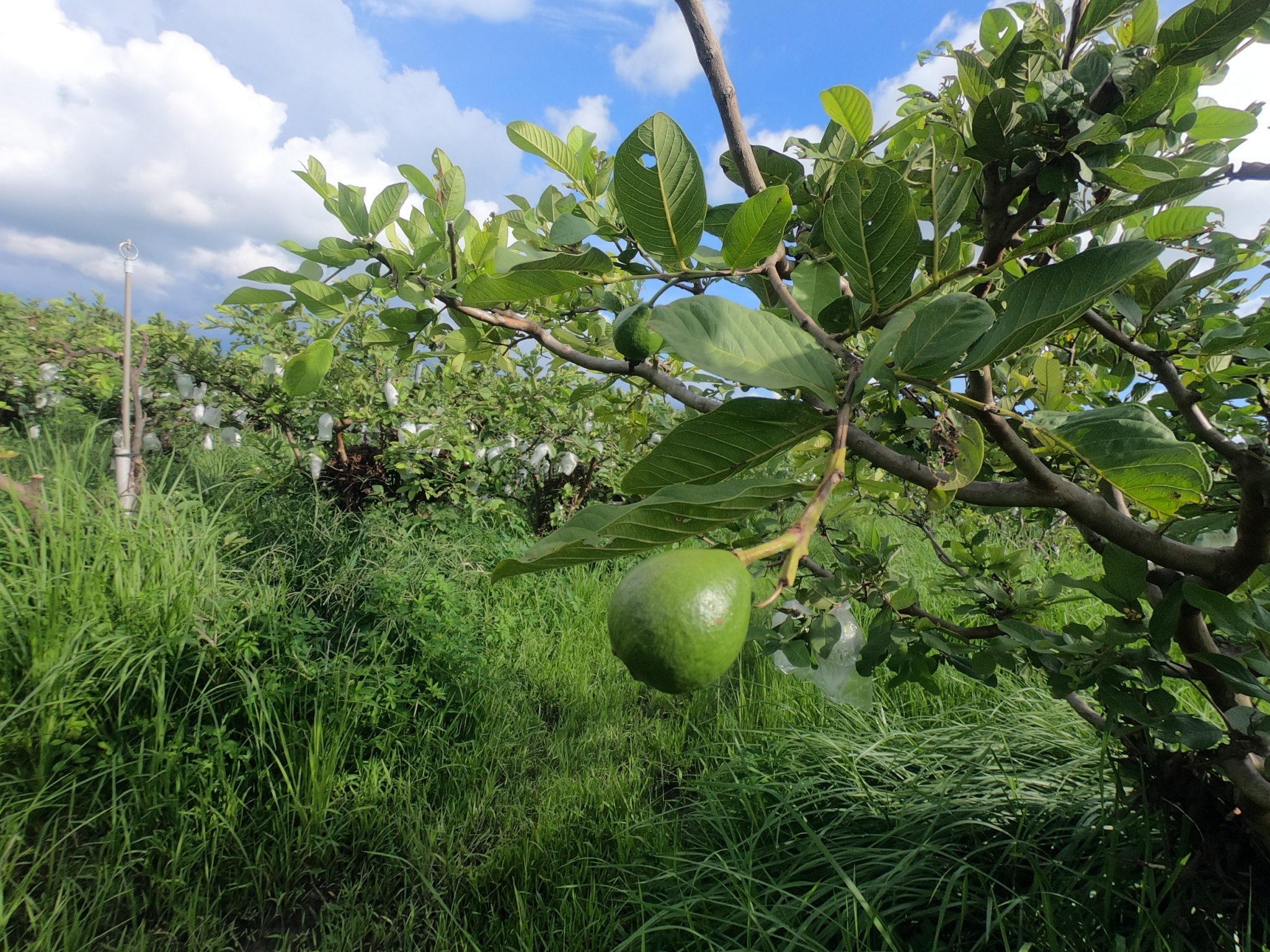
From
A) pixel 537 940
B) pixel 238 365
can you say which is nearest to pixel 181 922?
pixel 537 940

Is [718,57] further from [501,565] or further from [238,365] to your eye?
[238,365]

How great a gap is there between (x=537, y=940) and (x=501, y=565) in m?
1.78

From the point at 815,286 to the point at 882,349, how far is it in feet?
0.75

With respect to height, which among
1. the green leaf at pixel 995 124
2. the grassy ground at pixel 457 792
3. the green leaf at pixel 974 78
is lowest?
the grassy ground at pixel 457 792

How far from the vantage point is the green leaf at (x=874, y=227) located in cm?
49

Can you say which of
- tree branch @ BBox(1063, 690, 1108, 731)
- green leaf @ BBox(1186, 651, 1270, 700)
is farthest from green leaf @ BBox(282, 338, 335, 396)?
tree branch @ BBox(1063, 690, 1108, 731)

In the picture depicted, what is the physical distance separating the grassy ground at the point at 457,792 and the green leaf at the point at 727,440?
135cm

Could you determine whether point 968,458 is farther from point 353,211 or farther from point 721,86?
point 353,211

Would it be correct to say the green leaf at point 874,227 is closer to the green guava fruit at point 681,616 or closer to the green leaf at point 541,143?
the green guava fruit at point 681,616

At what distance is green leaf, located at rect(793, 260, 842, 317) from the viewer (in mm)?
630

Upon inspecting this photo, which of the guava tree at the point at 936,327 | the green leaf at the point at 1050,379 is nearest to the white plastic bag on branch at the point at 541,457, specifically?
the guava tree at the point at 936,327

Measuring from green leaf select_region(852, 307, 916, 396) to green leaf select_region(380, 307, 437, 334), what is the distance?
623 millimetres

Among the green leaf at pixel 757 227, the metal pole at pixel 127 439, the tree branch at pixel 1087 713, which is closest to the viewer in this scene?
the green leaf at pixel 757 227

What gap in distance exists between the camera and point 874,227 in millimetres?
500
